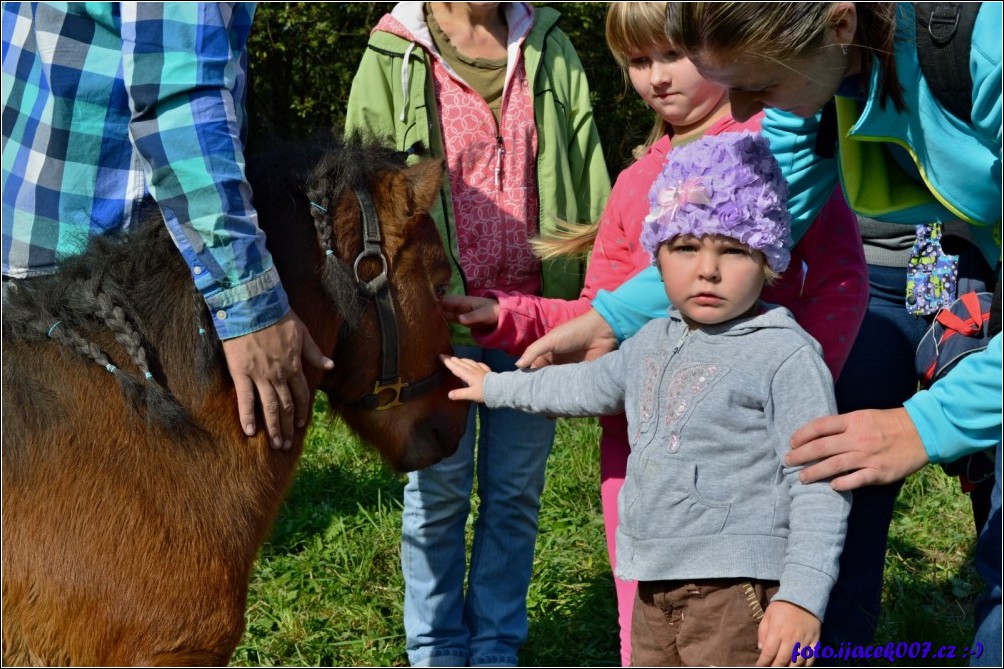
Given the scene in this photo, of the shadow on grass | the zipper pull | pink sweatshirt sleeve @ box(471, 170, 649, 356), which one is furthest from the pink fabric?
the shadow on grass

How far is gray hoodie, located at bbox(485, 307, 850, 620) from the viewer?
2334mm

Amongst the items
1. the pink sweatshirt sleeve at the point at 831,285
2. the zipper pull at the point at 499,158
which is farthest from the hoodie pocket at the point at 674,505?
the zipper pull at the point at 499,158

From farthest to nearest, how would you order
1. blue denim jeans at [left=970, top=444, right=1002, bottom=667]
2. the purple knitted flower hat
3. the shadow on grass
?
the shadow on grass, blue denim jeans at [left=970, top=444, right=1002, bottom=667], the purple knitted flower hat

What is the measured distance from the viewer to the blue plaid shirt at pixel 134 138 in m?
2.38

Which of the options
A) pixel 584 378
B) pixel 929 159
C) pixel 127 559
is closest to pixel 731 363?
pixel 584 378

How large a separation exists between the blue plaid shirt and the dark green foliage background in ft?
18.8

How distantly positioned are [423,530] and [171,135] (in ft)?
6.34

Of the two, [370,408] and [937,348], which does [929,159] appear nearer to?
[937,348]

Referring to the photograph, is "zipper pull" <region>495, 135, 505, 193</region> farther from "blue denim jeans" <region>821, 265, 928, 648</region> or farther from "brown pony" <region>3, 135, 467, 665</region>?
"blue denim jeans" <region>821, 265, 928, 648</region>

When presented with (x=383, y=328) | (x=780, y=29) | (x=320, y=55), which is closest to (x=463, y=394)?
(x=383, y=328)

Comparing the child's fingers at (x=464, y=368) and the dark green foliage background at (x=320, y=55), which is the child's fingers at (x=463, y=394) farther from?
the dark green foliage background at (x=320, y=55)

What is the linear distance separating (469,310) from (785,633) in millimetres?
1364

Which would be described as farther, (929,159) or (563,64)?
(563,64)

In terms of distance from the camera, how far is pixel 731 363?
2.47 m
